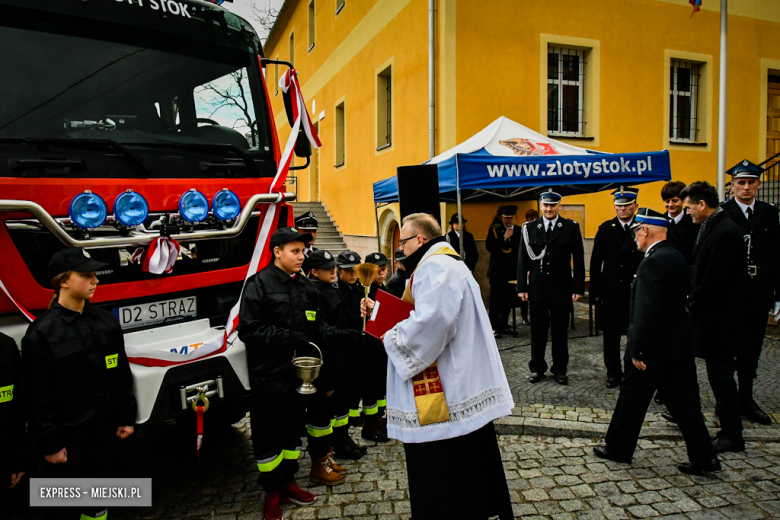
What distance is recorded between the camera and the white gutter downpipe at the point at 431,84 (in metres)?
9.66

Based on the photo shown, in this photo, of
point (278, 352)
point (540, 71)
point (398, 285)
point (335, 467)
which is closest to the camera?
point (278, 352)

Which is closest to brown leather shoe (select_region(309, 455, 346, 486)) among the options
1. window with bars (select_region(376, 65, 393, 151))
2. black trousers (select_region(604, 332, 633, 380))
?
black trousers (select_region(604, 332, 633, 380))

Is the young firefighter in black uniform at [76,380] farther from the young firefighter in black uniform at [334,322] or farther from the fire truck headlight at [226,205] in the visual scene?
the young firefighter in black uniform at [334,322]

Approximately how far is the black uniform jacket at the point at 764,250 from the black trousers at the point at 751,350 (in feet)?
0.24

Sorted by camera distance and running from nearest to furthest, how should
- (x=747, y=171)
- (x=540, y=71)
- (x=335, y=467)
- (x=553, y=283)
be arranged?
(x=335, y=467)
(x=747, y=171)
(x=553, y=283)
(x=540, y=71)

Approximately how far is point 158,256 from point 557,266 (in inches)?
166

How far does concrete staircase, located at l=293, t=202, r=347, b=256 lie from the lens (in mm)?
15102

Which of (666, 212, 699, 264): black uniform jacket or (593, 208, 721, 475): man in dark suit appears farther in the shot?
(666, 212, 699, 264): black uniform jacket

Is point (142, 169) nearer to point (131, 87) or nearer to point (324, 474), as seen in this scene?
point (131, 87)

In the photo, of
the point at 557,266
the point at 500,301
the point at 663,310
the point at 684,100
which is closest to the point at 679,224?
the point at 557,266

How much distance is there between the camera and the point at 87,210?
3.22 metres

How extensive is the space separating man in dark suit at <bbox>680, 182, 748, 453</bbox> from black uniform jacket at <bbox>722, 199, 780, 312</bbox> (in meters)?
0.59

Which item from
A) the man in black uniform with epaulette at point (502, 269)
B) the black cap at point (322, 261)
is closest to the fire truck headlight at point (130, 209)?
the black cap at point (322, 261)

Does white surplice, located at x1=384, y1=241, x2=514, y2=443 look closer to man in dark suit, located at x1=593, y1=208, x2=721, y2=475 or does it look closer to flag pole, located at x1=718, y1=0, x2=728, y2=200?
man in dark suit, located at x1=593, y1=208, x2=721, y2=475
